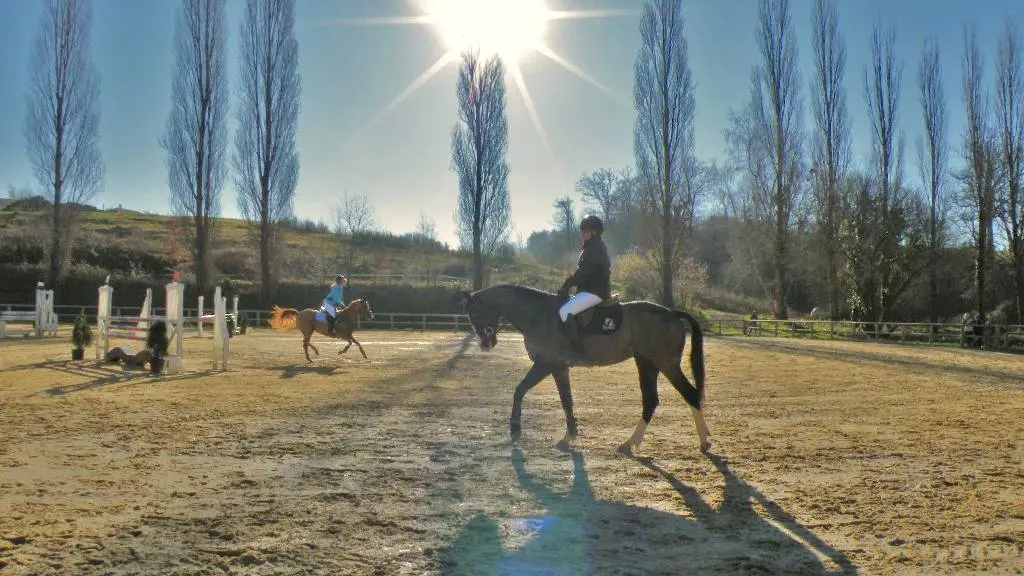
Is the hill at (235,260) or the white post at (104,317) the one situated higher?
the hill at (235,260)

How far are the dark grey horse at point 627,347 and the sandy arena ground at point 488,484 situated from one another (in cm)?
41

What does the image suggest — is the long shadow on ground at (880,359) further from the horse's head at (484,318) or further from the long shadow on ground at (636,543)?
the long shadow on ground at (636,543)

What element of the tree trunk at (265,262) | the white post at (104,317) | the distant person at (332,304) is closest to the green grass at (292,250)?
the tree trunk at (265,262)

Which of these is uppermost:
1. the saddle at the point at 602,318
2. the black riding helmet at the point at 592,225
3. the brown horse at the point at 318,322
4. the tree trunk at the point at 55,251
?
the tree trunk at the point at 55,251

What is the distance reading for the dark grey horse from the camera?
21.6 ft

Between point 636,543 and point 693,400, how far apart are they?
2851 millimetres

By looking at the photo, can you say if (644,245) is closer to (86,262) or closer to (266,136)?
(266,136)

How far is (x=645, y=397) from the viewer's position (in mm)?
6641

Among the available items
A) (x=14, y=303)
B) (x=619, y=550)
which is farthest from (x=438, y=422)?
(x=14, y=303)

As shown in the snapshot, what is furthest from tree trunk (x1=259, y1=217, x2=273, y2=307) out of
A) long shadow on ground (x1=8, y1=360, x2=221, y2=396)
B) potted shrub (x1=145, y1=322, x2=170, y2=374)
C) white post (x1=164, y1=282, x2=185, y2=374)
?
potted shrub (x1=145, y1=322, x2=170, y2=374)

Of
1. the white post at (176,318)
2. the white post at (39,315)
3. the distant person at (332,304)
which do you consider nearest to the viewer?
the white post at (176,318)

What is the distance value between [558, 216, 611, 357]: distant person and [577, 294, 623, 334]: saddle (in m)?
0.05

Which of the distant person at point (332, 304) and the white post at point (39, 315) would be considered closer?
the distant person at point (332, 304)

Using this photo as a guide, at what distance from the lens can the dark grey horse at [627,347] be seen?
6586 millimetres
